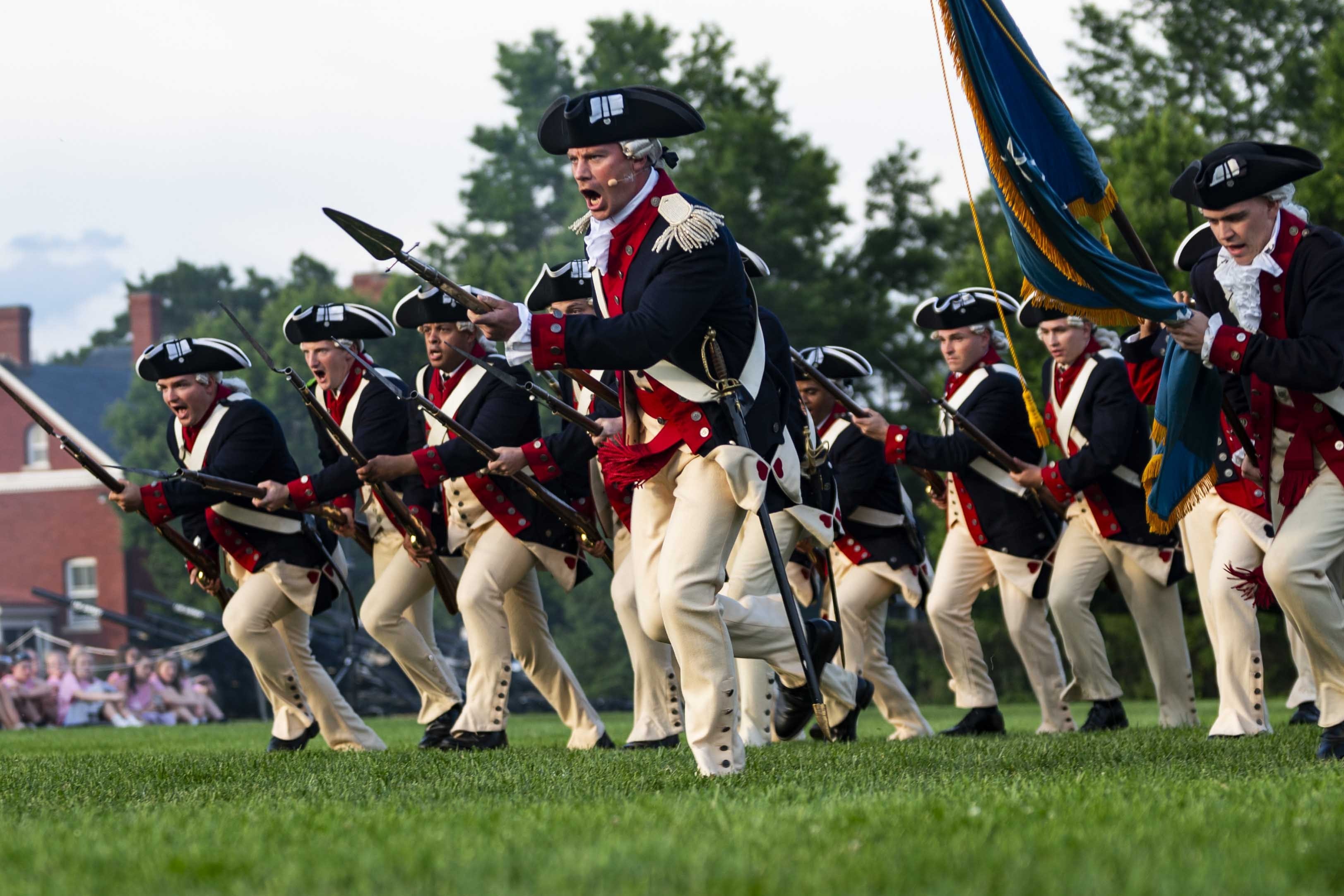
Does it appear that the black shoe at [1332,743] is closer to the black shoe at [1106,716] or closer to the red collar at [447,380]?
the black shoe at [1106,716]

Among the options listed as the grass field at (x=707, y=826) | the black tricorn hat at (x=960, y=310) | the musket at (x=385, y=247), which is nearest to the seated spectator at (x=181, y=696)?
the black tricorn hat at (x=960, y=310)

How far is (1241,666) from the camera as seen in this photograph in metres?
9.12

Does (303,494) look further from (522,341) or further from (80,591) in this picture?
(80,591)

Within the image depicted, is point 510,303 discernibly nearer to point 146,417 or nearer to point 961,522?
point 961,522

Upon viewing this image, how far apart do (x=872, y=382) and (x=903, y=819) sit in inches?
1363

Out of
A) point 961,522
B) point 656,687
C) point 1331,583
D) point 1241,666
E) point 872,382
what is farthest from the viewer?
point 872,382

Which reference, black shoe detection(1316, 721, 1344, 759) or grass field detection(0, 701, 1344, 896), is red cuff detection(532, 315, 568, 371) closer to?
grass field detection(0, 701, 1344, 896)

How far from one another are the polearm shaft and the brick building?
41644mm

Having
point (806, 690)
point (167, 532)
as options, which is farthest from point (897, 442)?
point (167, 532)

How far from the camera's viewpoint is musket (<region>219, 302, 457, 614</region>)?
10.1 metres

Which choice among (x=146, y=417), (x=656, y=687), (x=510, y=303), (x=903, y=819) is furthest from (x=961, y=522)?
(x=146, y=417)

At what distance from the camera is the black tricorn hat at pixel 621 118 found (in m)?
6.35

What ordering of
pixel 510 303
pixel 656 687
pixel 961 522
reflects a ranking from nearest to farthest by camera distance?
pixel 510 303 < pixel 656 687 < pixel 961 522

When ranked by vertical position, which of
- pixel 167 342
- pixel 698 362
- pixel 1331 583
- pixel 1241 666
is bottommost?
pixel 1241 666
